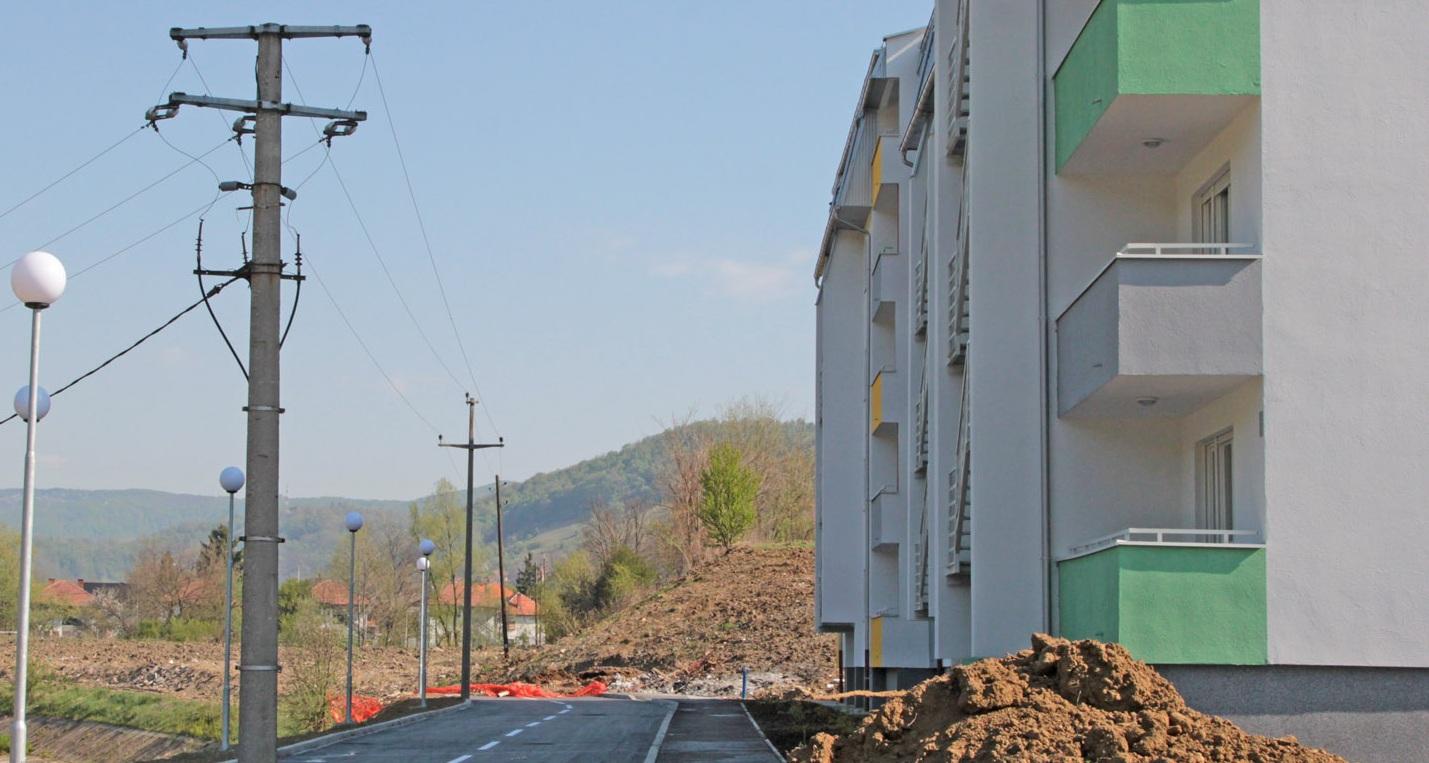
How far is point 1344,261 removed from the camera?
573 inches

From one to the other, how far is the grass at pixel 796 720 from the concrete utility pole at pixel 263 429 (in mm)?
10852

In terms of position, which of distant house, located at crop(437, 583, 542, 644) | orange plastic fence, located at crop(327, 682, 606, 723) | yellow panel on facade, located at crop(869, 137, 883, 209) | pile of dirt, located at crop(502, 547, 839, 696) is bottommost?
distant house, located at crop(437, 583, 542, 644)

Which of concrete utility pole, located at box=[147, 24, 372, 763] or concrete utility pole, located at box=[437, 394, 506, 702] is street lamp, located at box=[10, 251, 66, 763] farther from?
concrete utility pole, located at box=[437, 394, 506, 702]

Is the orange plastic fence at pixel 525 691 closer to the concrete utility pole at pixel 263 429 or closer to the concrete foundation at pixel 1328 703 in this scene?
the concrete utility pole at pixel 263 429

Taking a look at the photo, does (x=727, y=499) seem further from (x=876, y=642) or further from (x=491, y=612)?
(x=491, y=612)

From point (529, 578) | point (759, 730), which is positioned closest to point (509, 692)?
point (759, 730)

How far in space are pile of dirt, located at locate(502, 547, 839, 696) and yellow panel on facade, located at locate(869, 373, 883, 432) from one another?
21888mm

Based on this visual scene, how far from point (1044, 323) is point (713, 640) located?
4835cm

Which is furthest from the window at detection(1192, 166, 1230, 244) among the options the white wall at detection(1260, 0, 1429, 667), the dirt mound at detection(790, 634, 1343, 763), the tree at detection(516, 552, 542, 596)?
the tree at detection(516, 552, 542, 596)

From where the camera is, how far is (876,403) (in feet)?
104

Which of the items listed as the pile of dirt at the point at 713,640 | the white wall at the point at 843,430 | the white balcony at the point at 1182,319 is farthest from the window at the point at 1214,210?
the pile of dirt at the point at 713,640

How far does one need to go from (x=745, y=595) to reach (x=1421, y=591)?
187 feet

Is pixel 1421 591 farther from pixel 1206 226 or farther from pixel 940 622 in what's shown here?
pixel 940 622

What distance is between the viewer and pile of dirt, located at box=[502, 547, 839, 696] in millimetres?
60062
